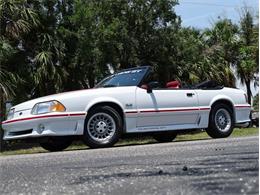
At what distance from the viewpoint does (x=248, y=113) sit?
36.7 feet

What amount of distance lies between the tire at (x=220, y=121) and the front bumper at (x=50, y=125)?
2832mm

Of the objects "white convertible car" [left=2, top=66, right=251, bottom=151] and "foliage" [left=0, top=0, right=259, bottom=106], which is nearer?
"white convertible car" [left=2, top=66, right=251, bottom=151]

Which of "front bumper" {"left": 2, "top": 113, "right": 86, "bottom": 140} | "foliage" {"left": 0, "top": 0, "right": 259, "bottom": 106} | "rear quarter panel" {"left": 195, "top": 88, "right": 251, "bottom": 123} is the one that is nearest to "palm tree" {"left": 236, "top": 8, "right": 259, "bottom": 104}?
"foliage" {"left": 0, "top": 0, "right": 259, "bottom": 106}

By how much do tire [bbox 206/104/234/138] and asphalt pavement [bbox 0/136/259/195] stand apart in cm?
425

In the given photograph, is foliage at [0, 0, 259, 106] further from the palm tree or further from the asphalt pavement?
the asphalt pavement

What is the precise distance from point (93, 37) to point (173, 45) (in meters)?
3.87

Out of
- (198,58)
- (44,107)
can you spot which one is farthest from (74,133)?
(198,58)

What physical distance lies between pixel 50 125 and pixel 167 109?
2217 mm

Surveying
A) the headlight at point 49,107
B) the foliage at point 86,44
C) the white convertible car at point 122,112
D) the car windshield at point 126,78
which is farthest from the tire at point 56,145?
the foliage at point 86,44

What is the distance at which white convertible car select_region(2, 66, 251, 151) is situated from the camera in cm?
876

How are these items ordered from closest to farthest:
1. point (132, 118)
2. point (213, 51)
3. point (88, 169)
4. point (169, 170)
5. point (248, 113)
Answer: point (169, 170) < point (88, 169) < point (132, 118) < point (248, 113) < point (213, 51)

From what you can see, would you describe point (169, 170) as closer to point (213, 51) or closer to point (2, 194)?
point (2, 194)

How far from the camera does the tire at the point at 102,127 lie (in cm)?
895

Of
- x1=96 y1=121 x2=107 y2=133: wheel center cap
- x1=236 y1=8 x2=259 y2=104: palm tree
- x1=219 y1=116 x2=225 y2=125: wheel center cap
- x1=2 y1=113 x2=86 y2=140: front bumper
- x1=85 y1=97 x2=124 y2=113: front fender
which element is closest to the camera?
x1=2 y1=113 x2=86 y2=140: front bumper
